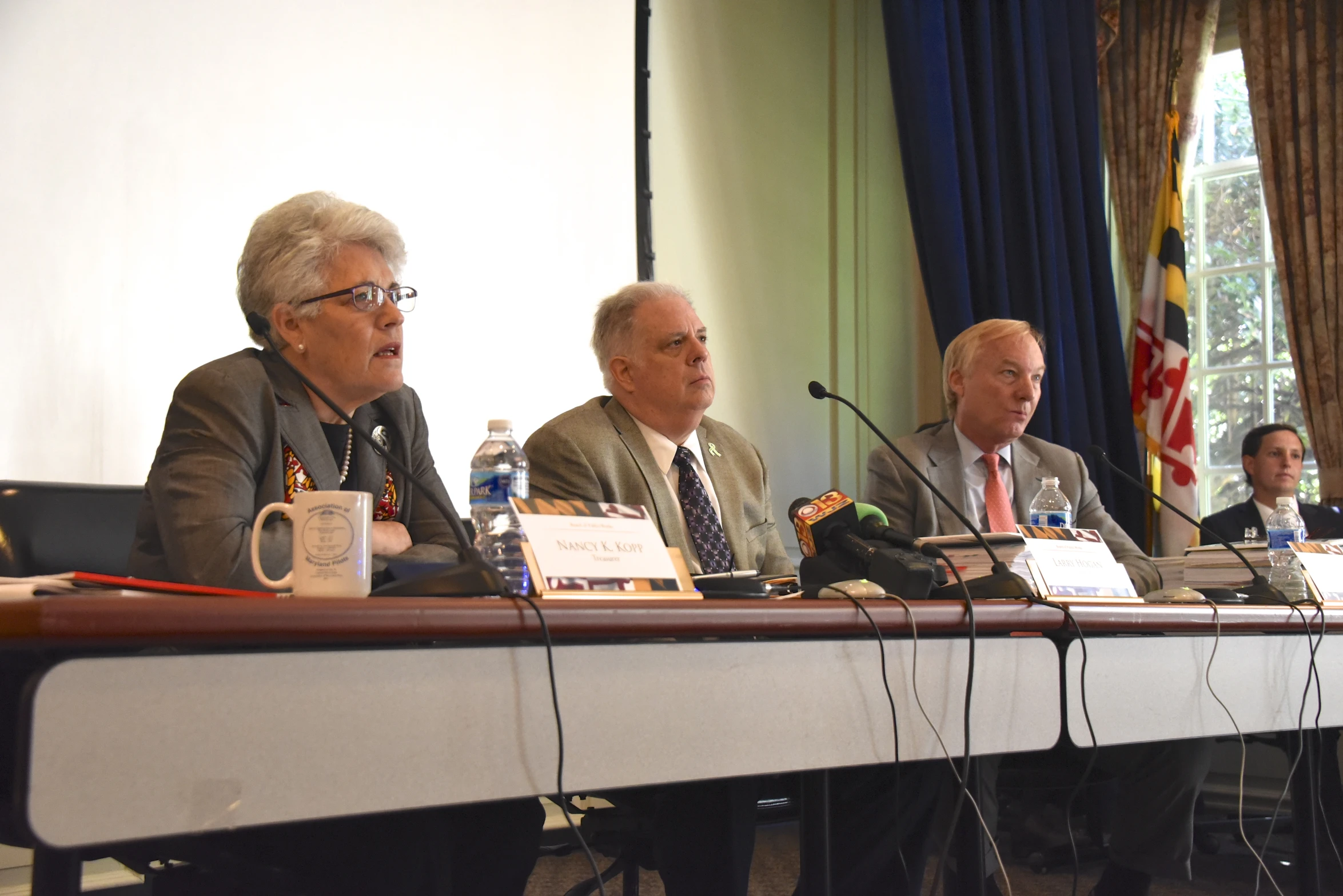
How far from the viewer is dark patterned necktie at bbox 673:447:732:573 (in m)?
2.07

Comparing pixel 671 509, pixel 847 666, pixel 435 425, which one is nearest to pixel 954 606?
pixel 847 666

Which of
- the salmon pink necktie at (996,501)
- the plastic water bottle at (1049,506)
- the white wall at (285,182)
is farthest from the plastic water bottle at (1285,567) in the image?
the white wall at (285,182)

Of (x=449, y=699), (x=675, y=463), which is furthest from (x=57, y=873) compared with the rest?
(x=675, y=463)

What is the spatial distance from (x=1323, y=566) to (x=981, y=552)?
0.74 m

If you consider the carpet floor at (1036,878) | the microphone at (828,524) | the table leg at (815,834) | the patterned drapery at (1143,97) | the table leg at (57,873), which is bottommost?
the carpet floor at (1036,878)

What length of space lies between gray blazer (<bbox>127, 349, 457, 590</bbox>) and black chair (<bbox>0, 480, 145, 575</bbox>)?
0.24 ft

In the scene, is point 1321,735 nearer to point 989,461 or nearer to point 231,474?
point 989,461

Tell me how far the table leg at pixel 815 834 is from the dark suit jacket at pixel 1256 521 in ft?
8.96

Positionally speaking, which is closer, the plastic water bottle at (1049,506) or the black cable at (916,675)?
the black cable at (916,675)

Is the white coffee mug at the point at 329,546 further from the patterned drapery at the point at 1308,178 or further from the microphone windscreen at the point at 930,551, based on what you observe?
the patterned drapery at the point at 1308,178

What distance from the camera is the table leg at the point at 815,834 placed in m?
1.24

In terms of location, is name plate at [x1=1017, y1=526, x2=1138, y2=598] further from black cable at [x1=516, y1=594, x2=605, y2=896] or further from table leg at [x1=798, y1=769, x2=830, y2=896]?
black cable at [x1=516, y1=594, x2=605, y2=896]

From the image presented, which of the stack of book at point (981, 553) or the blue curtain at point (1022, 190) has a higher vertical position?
the blue curtain at point (1022, 190)

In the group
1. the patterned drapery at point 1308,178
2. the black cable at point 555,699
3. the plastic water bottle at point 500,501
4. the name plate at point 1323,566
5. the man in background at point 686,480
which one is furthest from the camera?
the patterned drapery at point 1308,178
